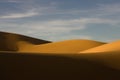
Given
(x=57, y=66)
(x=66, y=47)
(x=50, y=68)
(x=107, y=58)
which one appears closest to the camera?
(x=50, y=68)

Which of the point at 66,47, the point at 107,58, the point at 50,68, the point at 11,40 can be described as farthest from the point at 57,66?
the point at 11,40

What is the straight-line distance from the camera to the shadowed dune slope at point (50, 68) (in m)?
14.7

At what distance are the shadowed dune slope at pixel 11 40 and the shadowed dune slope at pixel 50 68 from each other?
117 feet

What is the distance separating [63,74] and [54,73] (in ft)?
1.38

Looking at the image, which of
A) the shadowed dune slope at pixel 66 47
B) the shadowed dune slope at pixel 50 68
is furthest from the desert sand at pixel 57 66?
the shadowed dune slope at pixel 66 47

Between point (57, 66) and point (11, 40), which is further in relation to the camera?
point (11, 40)

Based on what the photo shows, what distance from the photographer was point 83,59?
17.9 meters

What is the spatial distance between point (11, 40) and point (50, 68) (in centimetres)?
4124

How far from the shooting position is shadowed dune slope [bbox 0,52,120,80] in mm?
14703

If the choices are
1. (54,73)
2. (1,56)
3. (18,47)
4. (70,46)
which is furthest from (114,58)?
(18,47)

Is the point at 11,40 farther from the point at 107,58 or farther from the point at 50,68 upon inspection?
the point at 50,68

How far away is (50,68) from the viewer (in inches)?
617

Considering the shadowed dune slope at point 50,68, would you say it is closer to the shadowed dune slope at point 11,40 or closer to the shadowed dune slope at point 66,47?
the shadowed dune slope at point 66,47

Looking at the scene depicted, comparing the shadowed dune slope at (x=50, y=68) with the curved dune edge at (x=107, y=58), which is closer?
the shadowed dune slope at (x=50, y=68)
